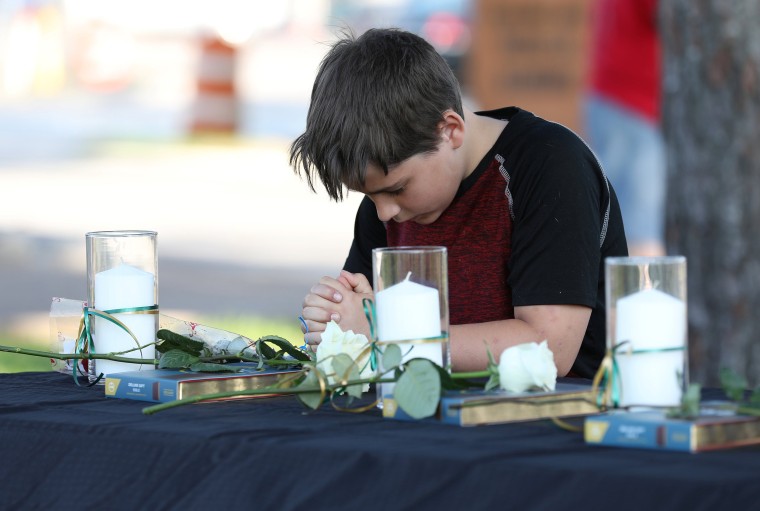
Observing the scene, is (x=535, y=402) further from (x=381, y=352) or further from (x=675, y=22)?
(x=675, y=22)

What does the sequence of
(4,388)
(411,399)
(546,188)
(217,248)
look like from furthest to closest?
(217,248) → (546,188) → (4,388) → (411,399)

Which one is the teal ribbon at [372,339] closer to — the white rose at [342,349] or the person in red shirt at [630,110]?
the white rose at [342,349]

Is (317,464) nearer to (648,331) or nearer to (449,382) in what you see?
(449,382)

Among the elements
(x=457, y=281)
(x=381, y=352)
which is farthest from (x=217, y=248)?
(x=381, y=352)

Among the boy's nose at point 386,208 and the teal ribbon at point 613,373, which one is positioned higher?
the boy's nose at point 386,208

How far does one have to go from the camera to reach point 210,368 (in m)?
2.32

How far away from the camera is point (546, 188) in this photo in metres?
2.66

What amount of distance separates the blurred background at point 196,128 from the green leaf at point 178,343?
780mm

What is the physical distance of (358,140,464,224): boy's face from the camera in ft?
8.32

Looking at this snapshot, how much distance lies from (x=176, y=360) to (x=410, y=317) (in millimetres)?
488

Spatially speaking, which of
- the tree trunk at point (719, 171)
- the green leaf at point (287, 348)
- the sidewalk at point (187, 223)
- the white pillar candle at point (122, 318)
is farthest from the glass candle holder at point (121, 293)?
the sidewalk at point (187, 223)

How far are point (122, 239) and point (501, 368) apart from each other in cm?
85

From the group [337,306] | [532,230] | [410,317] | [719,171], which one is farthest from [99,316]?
[719,171]

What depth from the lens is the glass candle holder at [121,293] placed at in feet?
8.18
